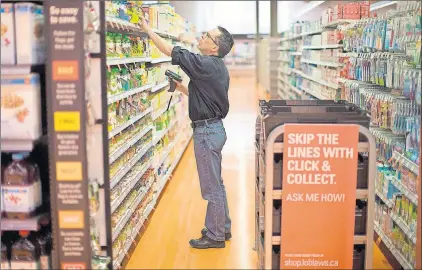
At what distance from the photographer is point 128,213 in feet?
15.8

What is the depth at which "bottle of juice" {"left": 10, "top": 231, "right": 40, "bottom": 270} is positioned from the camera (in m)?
3.01

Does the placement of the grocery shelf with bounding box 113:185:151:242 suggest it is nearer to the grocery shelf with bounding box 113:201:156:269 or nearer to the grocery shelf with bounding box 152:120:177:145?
the grocery shelf with bounding box 113:201:156:269

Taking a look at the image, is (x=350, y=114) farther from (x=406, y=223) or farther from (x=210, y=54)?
(x=210, y=54)

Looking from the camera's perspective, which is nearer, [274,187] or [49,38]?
[49,38]

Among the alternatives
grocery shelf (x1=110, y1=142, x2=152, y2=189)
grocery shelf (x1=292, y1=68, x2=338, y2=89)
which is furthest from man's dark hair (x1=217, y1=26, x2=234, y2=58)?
grocery shelf (x1=292, y1=68, x2=338, y2=89)

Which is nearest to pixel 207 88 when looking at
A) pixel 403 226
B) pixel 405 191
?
pixel 405 191

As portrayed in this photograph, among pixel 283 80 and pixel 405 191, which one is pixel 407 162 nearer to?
pixel 405 191

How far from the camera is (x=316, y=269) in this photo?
3.38 meters

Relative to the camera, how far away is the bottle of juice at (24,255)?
9.86 ft

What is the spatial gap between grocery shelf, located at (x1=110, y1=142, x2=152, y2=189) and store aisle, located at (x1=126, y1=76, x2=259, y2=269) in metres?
0.74

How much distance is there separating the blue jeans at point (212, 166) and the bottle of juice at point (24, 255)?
2014 mm

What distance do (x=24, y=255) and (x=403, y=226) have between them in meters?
2.74

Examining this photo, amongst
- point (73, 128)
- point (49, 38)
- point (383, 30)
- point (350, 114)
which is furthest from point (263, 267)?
point (383, 30)

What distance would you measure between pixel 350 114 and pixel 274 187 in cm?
72
